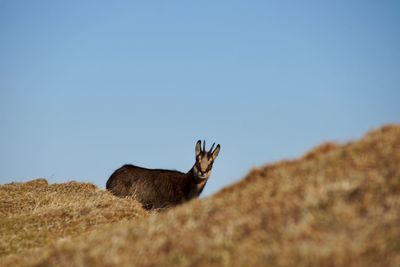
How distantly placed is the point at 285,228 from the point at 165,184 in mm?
18390

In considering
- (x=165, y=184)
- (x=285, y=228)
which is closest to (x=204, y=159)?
(x=165, y=184)

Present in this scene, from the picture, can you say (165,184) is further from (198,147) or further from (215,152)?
(215,152)

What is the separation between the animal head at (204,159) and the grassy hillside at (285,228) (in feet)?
44.1

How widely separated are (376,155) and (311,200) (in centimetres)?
318

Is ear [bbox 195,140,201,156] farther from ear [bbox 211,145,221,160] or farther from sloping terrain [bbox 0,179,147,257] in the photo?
sloping terrain [bbox 0,179,147,257]

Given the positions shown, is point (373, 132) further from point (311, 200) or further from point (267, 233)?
point (267, 233)

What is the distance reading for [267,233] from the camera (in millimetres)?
10547

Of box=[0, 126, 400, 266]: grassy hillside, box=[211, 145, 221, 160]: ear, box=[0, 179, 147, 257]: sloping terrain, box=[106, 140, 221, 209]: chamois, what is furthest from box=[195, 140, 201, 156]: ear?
box=[0, 126, 400, 266]: grassy hillside

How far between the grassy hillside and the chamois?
13625mm

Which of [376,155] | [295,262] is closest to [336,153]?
[376,155]

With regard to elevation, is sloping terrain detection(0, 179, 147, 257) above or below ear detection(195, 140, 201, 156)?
below

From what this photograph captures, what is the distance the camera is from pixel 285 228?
10.5 meters

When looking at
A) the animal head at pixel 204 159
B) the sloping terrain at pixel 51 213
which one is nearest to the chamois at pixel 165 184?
the animal head at pixel 204 159

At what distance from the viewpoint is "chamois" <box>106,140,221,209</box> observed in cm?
2781
